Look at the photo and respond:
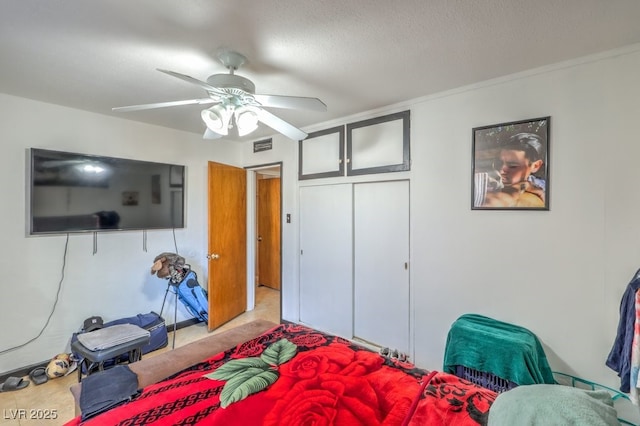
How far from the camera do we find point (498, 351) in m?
1.87

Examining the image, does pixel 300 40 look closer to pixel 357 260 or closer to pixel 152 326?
pixel 357 260

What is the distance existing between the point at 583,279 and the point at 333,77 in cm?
222

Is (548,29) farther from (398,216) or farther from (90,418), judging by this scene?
(90,418)

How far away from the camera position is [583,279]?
1.88 metres

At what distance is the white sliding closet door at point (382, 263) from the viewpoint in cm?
271

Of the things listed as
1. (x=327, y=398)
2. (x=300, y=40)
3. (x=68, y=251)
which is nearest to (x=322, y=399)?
(x=327, y=398)

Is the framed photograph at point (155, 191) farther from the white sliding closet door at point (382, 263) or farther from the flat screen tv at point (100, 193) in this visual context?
the white sliding closet door at point (382, 263)

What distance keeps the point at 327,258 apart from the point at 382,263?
688 millimetres

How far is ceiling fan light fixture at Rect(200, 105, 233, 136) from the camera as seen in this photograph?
175 centimetres

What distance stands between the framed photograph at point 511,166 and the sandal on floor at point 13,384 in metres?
4.00

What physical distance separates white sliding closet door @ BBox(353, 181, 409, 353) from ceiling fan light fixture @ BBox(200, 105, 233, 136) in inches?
63.5

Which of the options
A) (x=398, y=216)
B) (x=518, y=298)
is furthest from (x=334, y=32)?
(x=518, y=298)

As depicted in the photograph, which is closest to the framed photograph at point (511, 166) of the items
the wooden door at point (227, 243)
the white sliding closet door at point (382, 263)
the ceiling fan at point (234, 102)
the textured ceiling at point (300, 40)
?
the textured ceiling at point (300, 40)

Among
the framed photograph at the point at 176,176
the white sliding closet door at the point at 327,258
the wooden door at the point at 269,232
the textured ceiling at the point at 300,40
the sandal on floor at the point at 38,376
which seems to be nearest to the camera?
the textured ceiling at the point at 300,40
